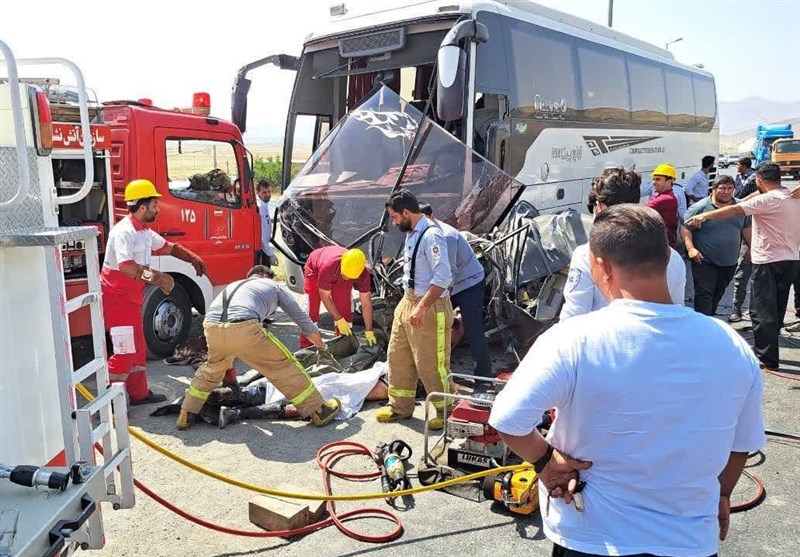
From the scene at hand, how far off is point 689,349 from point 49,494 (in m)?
2.10

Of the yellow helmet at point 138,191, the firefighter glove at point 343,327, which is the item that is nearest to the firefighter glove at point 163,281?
the yellow helmet at point 138,191

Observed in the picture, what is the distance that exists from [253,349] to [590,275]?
8.93 ft

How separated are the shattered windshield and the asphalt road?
2.27m

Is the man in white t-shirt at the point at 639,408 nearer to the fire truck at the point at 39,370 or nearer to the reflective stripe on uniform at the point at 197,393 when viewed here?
the fire truck at the point at 39,370

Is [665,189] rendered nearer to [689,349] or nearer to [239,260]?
[239,260]

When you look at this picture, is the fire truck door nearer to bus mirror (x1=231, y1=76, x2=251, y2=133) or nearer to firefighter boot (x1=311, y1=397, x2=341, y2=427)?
bus mirror (x1=231, y1=76, x2=251, y2=133)

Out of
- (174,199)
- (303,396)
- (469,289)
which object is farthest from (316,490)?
(174,199)

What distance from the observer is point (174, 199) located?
7137 millimetres

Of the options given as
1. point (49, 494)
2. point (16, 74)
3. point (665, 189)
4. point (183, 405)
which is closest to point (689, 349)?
point (49, 494)

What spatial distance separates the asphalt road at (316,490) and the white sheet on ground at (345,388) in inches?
5.9

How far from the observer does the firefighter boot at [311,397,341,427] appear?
525 centimetres

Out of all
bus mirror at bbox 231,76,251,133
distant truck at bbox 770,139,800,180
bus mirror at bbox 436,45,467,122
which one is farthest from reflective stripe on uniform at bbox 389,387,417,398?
distant truck at bbox 770,139,800,180

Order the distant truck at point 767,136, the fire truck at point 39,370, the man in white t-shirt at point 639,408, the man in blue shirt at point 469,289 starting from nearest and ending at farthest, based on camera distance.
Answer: the man in white t-shirt at point 639,408, the fire truck at point 39,370, the man in blue shirt at point 469,289, the distant truck at point 767,136

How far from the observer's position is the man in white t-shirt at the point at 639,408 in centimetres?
171
